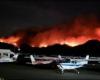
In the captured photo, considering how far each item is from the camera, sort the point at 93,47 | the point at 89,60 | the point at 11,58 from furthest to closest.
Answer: the point at 89,60, the point at 11,58, the point at 93,47

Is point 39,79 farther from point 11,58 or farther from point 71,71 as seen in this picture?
point 11,58

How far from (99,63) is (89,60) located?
454cm

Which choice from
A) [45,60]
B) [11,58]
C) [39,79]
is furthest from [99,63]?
[39,79]

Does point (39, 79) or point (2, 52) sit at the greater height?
point (2, 52)

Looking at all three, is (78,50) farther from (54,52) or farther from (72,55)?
(54,52)

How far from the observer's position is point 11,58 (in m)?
23.8

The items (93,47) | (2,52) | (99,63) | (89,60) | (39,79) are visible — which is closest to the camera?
(39,79)

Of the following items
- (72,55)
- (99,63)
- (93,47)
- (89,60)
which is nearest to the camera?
(72,55)

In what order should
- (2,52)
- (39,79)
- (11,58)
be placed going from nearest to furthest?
(39,79) < (2,52) < (11,58)

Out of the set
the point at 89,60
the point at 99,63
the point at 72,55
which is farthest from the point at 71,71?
the point at 99,63

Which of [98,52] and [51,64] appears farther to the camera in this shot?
[51,64]

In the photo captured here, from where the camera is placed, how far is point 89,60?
84.2 ft

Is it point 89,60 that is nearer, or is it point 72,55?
point 72,55

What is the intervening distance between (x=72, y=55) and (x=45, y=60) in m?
7.86
